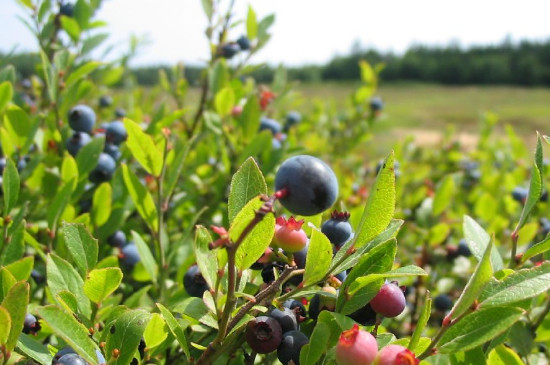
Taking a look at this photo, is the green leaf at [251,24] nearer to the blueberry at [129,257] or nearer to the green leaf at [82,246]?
the blueberry at [129,257]

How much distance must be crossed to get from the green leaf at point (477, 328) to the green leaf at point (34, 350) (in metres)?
0.54

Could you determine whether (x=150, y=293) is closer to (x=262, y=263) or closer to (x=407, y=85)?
(x=262, y=263)

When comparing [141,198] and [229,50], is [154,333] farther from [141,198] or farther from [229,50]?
[229,50]

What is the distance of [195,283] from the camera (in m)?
0.96

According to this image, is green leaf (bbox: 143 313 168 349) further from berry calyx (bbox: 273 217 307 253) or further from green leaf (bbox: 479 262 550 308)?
green leaf (bbox: 479 262 550 308)

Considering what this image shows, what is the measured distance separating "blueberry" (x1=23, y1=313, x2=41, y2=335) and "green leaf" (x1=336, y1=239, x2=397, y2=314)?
54 centimetres

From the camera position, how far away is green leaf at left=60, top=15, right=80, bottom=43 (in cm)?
166

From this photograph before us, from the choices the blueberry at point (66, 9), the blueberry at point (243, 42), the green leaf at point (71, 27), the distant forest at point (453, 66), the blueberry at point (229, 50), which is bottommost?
the distant forest at point (453, 66)

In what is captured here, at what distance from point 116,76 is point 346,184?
1.21 m

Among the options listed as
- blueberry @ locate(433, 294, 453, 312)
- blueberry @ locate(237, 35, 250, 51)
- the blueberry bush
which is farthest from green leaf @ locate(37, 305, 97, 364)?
blueberry @ locate(237, 35, 250, 51)

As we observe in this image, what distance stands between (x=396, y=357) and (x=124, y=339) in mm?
369

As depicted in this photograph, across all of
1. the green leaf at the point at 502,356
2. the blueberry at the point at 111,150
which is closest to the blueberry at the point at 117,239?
the blueberry at the point at 111,150

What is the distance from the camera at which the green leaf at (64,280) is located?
786 millimetres

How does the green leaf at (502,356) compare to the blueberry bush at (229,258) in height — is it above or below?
below
